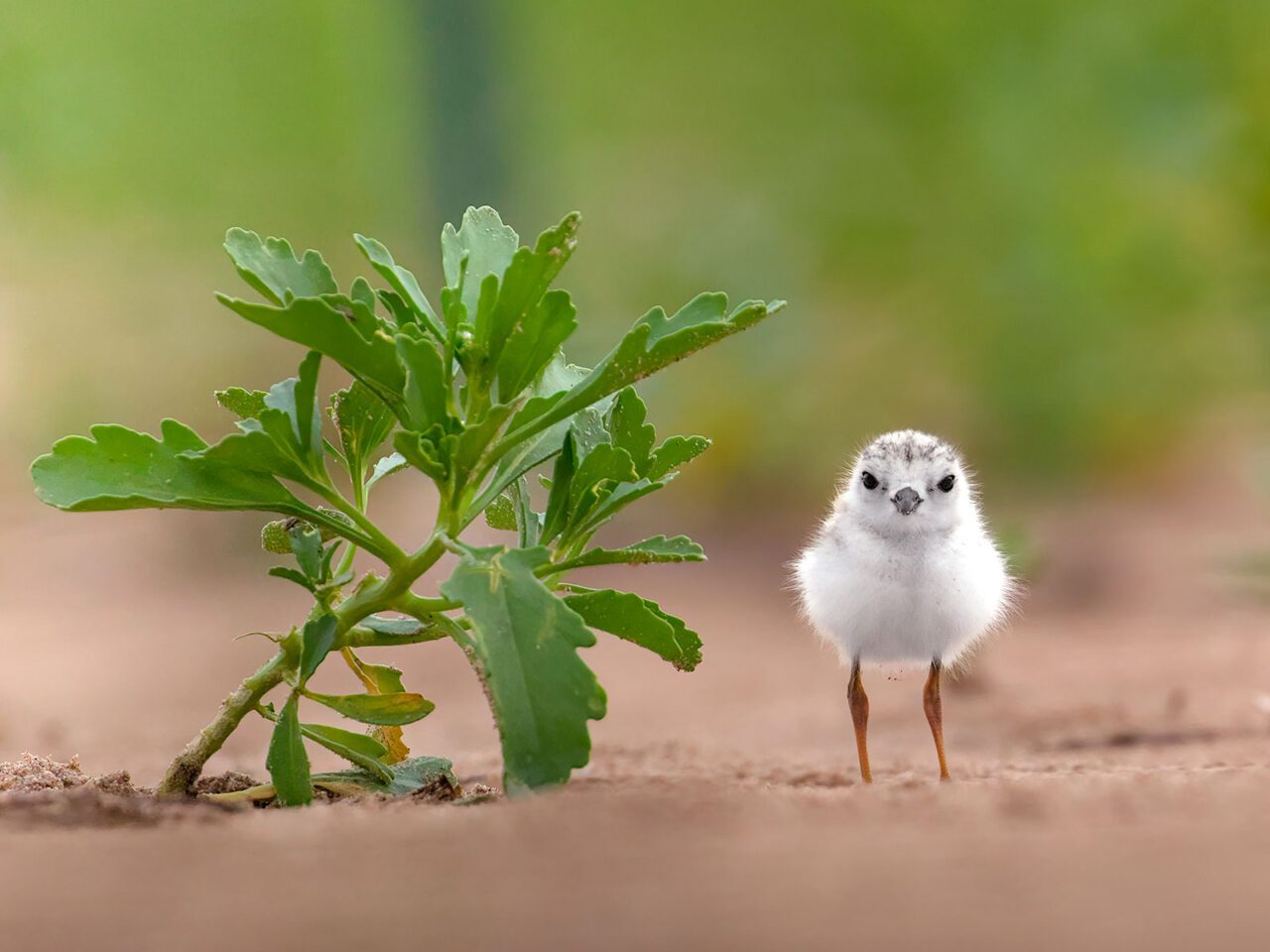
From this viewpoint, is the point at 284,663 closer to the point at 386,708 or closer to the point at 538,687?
the point at 386,708

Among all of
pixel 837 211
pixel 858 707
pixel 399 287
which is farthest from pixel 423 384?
pixel 837 211

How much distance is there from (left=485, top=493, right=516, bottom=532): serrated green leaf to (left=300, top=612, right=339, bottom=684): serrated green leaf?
56 centimetres

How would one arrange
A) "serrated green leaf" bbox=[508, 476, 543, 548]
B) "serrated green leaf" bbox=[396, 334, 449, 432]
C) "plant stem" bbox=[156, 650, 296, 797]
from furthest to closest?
1. "serrated green leaf" bbox=[508, 476, 543, 548]
2. "plant stem" bbox=[156, 650, 296, 797]
3. "serrated green leaf" bbox=[396, 334, 449, 432]

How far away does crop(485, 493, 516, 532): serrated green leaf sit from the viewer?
3494 millimetres

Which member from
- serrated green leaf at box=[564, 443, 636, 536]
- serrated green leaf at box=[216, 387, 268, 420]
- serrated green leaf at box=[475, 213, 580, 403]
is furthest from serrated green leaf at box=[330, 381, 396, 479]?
serrated green leaf at box=[564, 443, 636, 536]

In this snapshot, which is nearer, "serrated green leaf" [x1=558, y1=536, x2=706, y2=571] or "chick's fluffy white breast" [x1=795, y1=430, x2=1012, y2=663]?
"serrated green leaf" [x1=558, y1=536, x2=706, y2=571]

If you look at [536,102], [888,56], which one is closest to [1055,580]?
[888,56]

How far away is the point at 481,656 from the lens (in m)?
2.73

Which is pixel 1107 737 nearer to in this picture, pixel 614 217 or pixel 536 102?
pixel 536 102

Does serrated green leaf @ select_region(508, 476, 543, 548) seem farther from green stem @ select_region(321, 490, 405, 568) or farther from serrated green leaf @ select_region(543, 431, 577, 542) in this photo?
green stem @ select_region(321, 490, 405, 568)

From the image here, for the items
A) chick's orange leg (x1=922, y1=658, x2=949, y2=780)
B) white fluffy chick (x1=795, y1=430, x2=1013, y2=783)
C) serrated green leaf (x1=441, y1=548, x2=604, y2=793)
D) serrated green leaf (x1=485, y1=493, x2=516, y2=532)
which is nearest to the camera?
serrated green leaf (x1=441, y1=548, x2=604, y2=793)

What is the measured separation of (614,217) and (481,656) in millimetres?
12892

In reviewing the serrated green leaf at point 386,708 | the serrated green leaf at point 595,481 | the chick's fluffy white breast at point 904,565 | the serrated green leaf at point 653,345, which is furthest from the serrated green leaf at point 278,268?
the chick's fluffy white breast at point 904,565

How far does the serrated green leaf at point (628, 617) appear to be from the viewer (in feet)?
10.0
